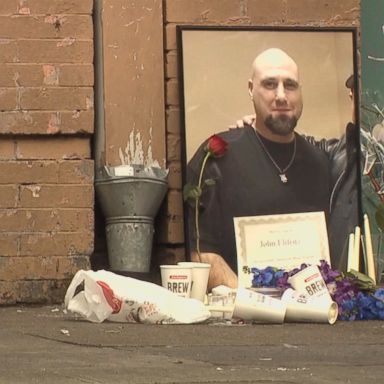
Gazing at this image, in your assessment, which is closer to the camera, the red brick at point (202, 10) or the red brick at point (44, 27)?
the red brick at point (44, 27)

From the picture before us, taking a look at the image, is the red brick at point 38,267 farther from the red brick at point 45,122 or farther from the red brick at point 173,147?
the red brick at point 173,147

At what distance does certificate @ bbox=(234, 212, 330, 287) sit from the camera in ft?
Result: 23.6

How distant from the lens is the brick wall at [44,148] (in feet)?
22.9

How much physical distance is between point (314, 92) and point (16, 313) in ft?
8.01

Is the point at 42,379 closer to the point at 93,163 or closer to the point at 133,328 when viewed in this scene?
the point at 133,328

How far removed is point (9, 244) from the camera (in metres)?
6.97

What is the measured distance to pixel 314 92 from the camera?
7.51 meters

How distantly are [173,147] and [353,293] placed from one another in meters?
1.64

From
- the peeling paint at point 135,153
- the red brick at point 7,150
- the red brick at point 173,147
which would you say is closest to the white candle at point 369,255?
the red brick at point 173,147

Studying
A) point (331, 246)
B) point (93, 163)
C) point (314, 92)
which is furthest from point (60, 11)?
point (331, 246)

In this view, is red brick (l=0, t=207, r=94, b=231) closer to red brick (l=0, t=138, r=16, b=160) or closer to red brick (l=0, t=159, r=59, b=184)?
red brick (l=0, t=159, r=59, b=184)

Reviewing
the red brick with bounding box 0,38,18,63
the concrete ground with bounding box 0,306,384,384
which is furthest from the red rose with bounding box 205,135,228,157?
the concrete ground with bounding box 0,306,384,384

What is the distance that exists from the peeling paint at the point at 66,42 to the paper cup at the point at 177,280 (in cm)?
162

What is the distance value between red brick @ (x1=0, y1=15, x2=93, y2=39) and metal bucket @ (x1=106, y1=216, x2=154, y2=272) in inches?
46.5
